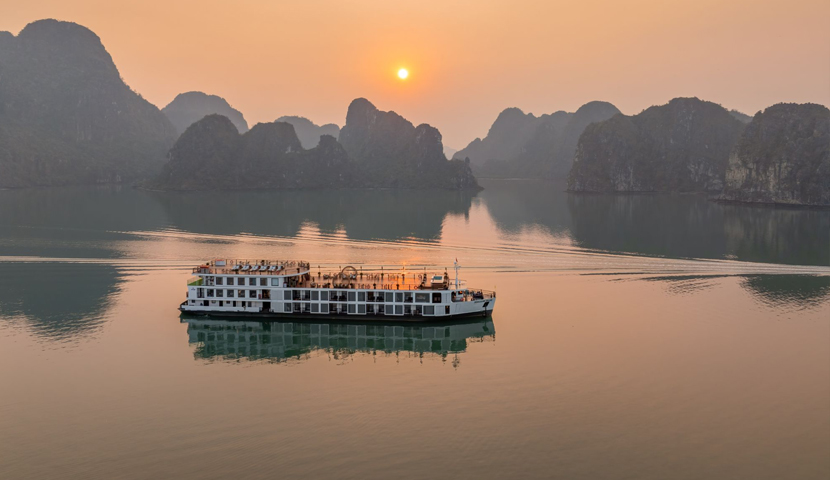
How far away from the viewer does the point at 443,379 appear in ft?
165

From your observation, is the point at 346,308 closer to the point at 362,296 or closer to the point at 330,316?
the point at 330,316

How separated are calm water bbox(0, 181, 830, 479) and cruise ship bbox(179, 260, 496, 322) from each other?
1.91 m

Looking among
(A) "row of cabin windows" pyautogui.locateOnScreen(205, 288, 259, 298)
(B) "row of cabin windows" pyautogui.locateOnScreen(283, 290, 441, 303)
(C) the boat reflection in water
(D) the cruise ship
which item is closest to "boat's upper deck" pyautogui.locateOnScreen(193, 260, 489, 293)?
(D) the cruise ship

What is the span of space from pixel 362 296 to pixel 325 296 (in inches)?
161

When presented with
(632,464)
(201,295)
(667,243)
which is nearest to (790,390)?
(632,464)

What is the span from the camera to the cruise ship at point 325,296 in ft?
213

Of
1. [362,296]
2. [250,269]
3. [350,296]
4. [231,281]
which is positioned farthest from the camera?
[250,269]

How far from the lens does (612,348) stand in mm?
57906

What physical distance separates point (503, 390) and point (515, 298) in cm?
2980

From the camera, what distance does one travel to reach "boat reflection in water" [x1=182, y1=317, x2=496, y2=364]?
57219 mm

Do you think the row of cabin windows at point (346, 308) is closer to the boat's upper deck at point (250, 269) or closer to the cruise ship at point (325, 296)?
the cruise ship at point (325, 296)

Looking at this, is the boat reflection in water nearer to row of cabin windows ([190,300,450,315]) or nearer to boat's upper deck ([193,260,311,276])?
row of cabin windows ([190,300,450,315])

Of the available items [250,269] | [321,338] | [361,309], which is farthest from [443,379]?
[250,269]

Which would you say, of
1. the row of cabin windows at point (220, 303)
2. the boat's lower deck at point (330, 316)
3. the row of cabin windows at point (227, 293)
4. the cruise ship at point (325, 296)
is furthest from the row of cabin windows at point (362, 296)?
the row of cabin windows at point (220, 303)
